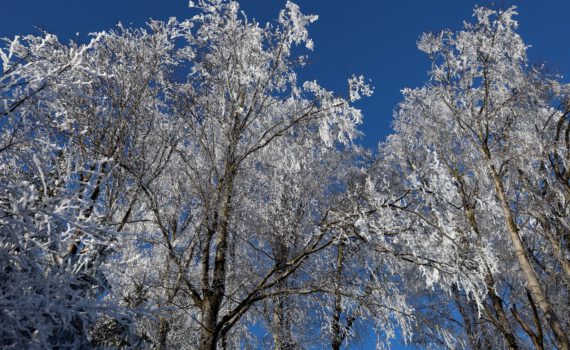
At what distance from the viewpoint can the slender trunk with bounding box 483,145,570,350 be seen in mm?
6074

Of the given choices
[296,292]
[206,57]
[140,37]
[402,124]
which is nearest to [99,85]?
[140,37]

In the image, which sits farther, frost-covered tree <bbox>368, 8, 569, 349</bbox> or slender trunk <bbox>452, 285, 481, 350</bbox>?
slender trunk <bbox>452, 285, 481, 350</bbox>

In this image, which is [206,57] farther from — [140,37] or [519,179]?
[519,179]

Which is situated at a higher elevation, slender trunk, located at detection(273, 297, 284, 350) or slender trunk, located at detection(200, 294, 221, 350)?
slender trunk, located at detection(273, 297, 284, 350)

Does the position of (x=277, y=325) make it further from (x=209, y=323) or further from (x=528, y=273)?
(x=528, y=273)

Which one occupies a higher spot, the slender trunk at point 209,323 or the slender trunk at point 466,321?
the slender trunk at point 466,321

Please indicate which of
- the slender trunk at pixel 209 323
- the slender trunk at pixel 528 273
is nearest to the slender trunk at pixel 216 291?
the slender trunk at pixel 209 323

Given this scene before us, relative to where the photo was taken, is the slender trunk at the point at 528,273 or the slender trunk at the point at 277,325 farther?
the slender trunk at the point at 277,325

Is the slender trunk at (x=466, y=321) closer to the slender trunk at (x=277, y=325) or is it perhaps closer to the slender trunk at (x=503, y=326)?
the slender trunk at (x=503, y=326)

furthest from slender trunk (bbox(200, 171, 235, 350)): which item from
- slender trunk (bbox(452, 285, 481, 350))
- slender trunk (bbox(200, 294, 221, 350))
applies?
slender trunk (bbox(452, 285, 481, 350))

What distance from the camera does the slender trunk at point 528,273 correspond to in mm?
6074

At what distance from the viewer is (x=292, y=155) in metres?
7.63

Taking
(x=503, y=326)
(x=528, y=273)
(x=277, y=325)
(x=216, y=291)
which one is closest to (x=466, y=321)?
(x=503, y=326)

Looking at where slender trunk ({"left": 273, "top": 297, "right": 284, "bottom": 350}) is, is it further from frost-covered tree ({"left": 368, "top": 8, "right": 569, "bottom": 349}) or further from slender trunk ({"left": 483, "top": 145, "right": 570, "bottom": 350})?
slender trunk ({"left": 483, "top": 145, "right": 570, "bottom": 350})
